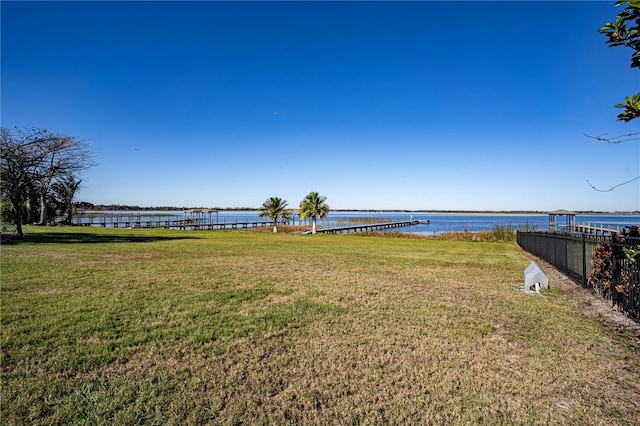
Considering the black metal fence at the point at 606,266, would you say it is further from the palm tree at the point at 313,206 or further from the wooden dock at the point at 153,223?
the wooden dock at the point at 153,223

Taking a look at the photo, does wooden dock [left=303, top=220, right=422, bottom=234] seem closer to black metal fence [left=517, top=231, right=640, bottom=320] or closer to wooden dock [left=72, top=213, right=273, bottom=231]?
wooden dock [left=72, top=213, right=273, bottom=231]

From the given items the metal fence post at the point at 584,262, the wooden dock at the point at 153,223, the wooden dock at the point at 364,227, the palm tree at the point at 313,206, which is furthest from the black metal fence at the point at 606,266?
the wooden dock at the point at 153,223

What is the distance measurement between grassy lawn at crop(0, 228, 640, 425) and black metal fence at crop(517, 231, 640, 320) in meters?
0.67

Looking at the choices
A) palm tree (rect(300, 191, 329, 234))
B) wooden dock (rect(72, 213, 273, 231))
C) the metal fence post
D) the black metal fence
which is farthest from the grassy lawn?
wooden dock (rect(72, 213, 273, 231))

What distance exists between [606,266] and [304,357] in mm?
6351

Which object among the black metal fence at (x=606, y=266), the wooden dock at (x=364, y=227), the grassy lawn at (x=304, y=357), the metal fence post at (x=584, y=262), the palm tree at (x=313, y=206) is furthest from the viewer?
the wooden dock at (x=364, y=227)

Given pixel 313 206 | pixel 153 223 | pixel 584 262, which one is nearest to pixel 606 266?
pixel 584 262

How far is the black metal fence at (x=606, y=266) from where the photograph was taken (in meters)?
5.48

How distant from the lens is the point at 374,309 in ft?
20.1

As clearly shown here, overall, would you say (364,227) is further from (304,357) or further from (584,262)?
(304,357)

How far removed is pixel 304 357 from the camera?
3.99 metres

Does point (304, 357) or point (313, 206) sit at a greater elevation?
point (313, 206)

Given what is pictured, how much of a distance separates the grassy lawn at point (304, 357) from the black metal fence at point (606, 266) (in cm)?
67

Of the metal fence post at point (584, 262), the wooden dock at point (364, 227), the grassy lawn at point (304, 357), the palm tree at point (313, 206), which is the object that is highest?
the palm tree at point (313, 206)
